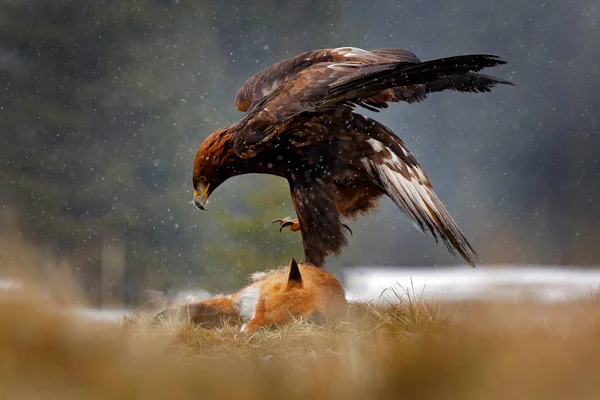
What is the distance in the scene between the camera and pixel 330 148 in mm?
1956

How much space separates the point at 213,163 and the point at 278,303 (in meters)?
0.64

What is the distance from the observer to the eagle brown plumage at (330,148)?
176cm

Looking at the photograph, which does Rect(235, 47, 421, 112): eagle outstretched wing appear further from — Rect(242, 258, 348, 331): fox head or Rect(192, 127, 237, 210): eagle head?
Rect(242, 258, 348, 331): fox head

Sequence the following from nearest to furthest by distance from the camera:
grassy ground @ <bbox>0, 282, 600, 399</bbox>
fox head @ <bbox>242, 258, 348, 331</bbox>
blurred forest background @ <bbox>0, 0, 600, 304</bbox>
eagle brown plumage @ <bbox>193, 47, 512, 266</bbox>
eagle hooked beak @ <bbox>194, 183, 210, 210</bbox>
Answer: grassy ground @ <bbox>0, 282, 600, 399</bbox> → fox head @ <bbox>242, 258, 348, 331</bbox> → eagle brown plumage @ <bbox>193, 47, 512, 266</bbox> → eagle hooked beak @ <bbox>194, 183, 210, 210</bbox> → blurred forest background @ <bbox>0, 0, 600, 304</bbox>

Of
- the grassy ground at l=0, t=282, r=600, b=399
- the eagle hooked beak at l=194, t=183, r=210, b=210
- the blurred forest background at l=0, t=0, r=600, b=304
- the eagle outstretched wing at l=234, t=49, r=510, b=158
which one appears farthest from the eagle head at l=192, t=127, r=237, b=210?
the grassy ground at l=0, t=282, r=600, b=399

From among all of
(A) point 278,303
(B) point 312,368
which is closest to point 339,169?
(A) point 278,303

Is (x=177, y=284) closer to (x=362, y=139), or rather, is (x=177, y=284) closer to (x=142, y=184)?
(x=142, y=184)

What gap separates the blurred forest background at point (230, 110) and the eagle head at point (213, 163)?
1.20 ft

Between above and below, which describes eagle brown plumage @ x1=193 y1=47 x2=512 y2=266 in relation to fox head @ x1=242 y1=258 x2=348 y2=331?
above

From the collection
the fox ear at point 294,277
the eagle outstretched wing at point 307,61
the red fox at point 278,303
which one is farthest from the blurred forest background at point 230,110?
the fox ear at point 294,277

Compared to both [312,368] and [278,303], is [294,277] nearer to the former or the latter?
[278,303]

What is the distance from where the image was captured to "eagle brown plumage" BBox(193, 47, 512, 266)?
176cm

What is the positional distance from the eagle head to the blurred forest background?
0.36 meters

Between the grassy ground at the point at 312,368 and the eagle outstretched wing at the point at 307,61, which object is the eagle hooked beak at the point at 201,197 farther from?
the grassy ground at the point at 312,368
